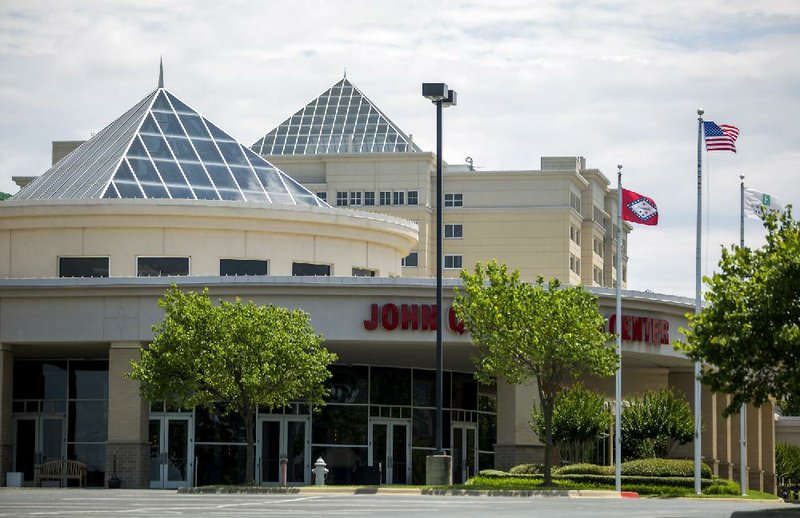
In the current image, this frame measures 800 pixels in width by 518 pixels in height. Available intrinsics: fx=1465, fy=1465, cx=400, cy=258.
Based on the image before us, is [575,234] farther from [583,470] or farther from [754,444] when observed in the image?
[583,470]

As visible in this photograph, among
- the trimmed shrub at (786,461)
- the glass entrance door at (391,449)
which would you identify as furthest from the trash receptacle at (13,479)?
the trimmed shrub at (786,461)

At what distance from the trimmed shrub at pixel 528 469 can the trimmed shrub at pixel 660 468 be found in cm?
279

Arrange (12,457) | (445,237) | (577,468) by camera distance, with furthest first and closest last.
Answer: (445,237) < (12,457) < (577,468)

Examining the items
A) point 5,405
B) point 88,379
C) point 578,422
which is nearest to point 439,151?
point 578,422

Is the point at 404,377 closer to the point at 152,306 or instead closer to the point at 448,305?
the point at 448,305

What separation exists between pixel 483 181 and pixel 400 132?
815 centimetres

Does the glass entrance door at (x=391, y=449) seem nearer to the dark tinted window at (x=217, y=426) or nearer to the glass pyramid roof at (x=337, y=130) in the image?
the dark tinted window at (x=217, y=426)

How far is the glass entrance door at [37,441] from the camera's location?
174ft

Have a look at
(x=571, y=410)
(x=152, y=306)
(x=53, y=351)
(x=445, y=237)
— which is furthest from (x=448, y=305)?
(x=445, y=237)

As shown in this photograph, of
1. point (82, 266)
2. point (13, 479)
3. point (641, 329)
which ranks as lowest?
point (13, 479)

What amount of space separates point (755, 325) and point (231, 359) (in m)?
18.3

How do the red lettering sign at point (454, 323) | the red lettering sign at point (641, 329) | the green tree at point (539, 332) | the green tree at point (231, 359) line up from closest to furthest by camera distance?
the green tree at point (539, 332)
the green tree at point (231, 359)
the red lettering sign at point (454, 323)
the red lettering sign at point (641, 329)

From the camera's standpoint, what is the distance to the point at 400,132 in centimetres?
12138

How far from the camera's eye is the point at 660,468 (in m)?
48.5
